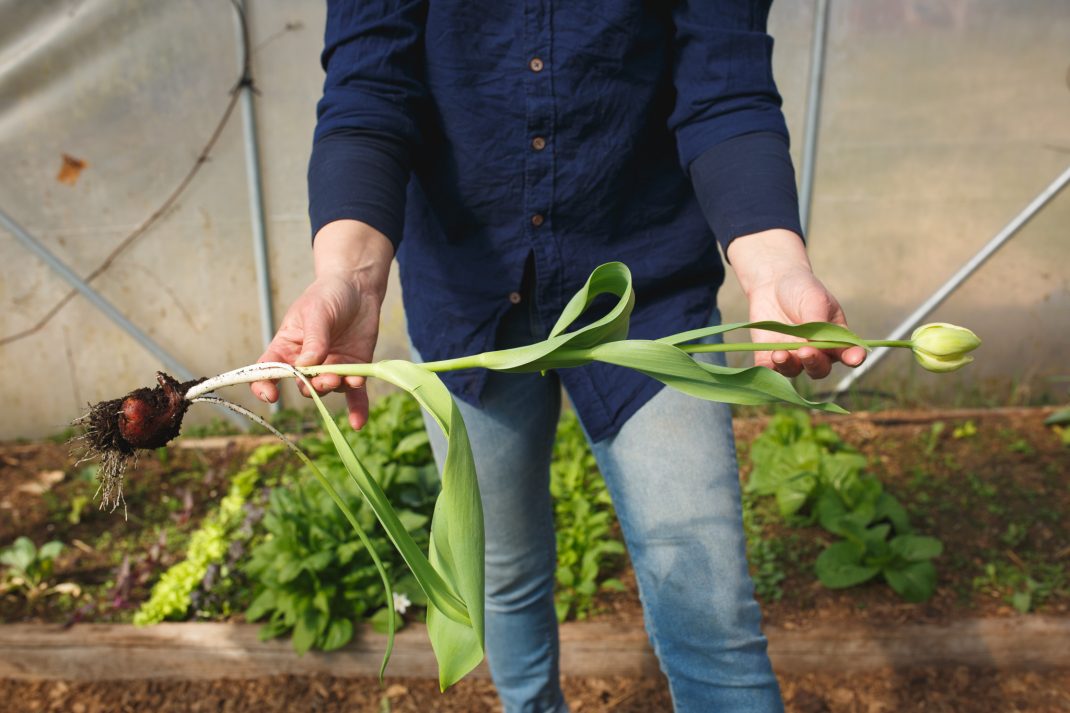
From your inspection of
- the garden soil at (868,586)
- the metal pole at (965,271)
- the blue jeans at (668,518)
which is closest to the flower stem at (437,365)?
the blue jeans at (668,518)

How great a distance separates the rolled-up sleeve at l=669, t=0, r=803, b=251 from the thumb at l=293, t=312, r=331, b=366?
548 millimetres

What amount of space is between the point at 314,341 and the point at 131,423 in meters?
0.33

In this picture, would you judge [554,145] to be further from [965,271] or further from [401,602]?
[965,271]

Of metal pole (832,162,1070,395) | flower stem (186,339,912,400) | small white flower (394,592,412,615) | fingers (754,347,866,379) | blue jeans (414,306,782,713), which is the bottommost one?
small white flower (394,592,412,615)

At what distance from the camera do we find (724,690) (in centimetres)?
108

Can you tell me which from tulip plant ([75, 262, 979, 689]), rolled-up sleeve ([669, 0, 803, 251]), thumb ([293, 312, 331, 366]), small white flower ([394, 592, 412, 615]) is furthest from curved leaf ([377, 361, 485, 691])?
small white flower ([394, 592, 412, 615])

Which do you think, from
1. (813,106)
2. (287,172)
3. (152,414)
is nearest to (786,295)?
(152,414)

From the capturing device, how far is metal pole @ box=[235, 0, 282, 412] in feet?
9.86

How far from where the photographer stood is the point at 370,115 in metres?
1.14

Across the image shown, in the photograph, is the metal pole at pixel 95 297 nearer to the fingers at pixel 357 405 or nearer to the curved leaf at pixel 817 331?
the fingers at pixel 357 405

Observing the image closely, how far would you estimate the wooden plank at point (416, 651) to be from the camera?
1.95m

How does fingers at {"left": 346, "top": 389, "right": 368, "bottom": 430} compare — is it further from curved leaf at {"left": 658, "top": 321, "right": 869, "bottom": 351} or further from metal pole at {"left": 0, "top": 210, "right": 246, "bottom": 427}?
metal pole at {"left": 0, "top": 210, "right": 246, "bottom": 427}

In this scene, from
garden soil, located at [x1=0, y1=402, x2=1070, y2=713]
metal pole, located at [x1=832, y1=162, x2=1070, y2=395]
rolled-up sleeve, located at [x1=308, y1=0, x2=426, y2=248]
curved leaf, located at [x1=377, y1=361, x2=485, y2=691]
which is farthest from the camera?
metal pole, located at [x1=832, y1=162, x2=1070, y2=395]

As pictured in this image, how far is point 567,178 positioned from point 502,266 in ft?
0.53
